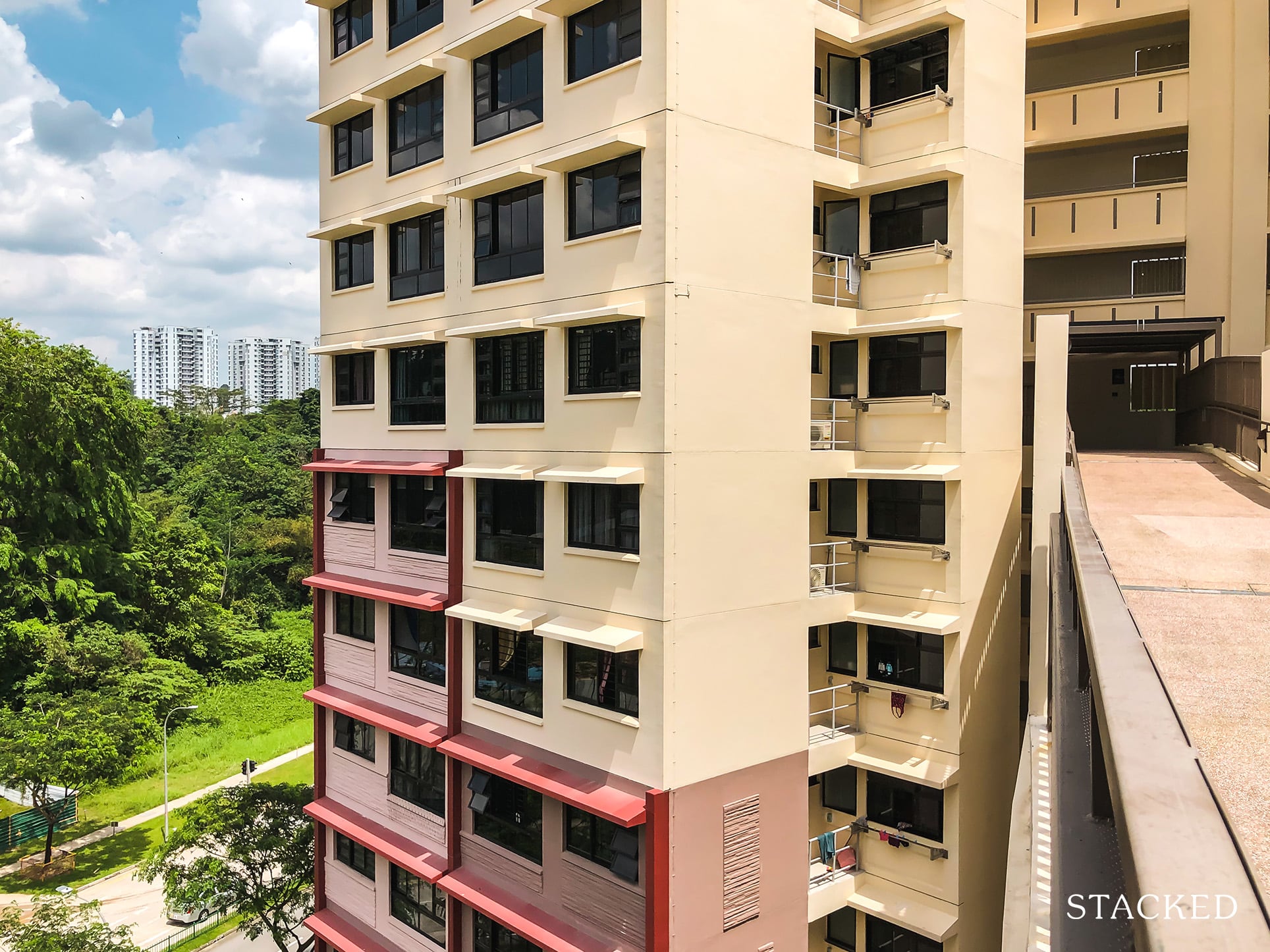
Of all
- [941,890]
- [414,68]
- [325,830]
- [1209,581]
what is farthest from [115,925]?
[1209,581]

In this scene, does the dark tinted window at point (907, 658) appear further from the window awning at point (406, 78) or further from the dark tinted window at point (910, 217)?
the window awning at point (406, 78)

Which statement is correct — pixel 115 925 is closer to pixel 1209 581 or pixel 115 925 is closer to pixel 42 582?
pixel 42 582

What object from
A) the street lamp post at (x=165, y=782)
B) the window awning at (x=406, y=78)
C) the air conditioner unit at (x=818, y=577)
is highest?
the window awning at (x=406, y=78)

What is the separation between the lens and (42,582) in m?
31.6

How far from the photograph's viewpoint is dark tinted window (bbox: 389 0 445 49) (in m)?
14.3

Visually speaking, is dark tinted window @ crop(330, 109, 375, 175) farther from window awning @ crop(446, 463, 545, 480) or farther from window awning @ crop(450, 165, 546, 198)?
window awning @ crop(446, 463, 545, 480)

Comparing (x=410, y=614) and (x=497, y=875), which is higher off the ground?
(x=410, y=614)

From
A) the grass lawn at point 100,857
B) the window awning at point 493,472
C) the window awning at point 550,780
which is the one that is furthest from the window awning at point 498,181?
the grass lawn at point 100,857

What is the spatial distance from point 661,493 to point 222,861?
47.4 feet

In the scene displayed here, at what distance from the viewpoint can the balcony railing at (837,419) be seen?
47.6 ft

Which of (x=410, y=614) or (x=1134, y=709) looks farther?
(x=410, y=614)

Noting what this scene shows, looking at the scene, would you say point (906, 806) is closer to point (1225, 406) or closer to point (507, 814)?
point (507, 814)

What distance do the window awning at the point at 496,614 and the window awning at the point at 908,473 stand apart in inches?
214

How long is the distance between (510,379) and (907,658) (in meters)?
7.59
